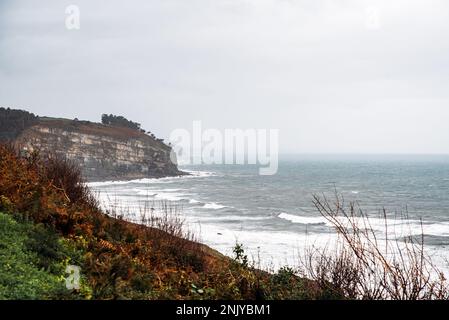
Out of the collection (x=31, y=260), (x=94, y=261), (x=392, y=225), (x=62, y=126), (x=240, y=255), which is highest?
(x=62, y=126)

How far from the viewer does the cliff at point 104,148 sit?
95.2 meters

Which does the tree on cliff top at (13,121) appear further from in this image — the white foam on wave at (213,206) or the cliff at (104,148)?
the white foam on wave at (213,206)

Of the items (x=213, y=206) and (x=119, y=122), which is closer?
(x=213, y=206)

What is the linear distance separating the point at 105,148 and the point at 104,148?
1.14ft

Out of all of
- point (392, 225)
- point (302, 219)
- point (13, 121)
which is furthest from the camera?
point (13, 121)

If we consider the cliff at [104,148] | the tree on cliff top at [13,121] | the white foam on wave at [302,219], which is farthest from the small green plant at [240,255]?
the cliff at [104,148]

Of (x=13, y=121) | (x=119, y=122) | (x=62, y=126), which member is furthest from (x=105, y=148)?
(x=119, y=122)

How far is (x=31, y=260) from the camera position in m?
6.97

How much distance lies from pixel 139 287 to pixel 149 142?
110m

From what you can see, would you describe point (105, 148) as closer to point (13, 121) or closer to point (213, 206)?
point (13, 121)

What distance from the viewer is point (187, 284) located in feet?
26.8

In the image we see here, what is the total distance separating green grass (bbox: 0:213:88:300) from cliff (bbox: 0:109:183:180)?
3345 inches

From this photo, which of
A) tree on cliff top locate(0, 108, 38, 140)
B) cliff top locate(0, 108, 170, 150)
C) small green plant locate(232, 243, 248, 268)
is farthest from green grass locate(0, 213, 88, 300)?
tree on cliff top locate(0, 108, 38, 140)
